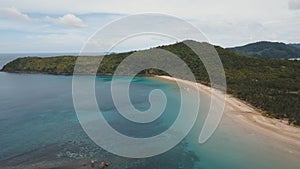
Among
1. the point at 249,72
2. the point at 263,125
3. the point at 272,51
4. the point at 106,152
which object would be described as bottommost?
the point at 106,152

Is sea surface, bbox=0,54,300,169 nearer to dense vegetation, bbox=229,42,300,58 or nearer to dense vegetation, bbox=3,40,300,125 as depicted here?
dense vegetation, bbox=3,40,300,125

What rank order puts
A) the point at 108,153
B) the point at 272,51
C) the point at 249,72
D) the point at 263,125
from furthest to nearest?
the point at 272,51 < the point at 249,72 < the point at 263,125 < the point at 108,153

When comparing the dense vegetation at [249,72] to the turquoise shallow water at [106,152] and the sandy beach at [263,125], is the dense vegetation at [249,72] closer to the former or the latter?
the sandy beach at [263,125]

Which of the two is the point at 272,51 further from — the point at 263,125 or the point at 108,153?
the point at 108,153

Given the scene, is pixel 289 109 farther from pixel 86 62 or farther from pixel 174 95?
pixel 86 62

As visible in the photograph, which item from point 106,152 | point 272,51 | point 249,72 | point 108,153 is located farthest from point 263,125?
point 272,51
